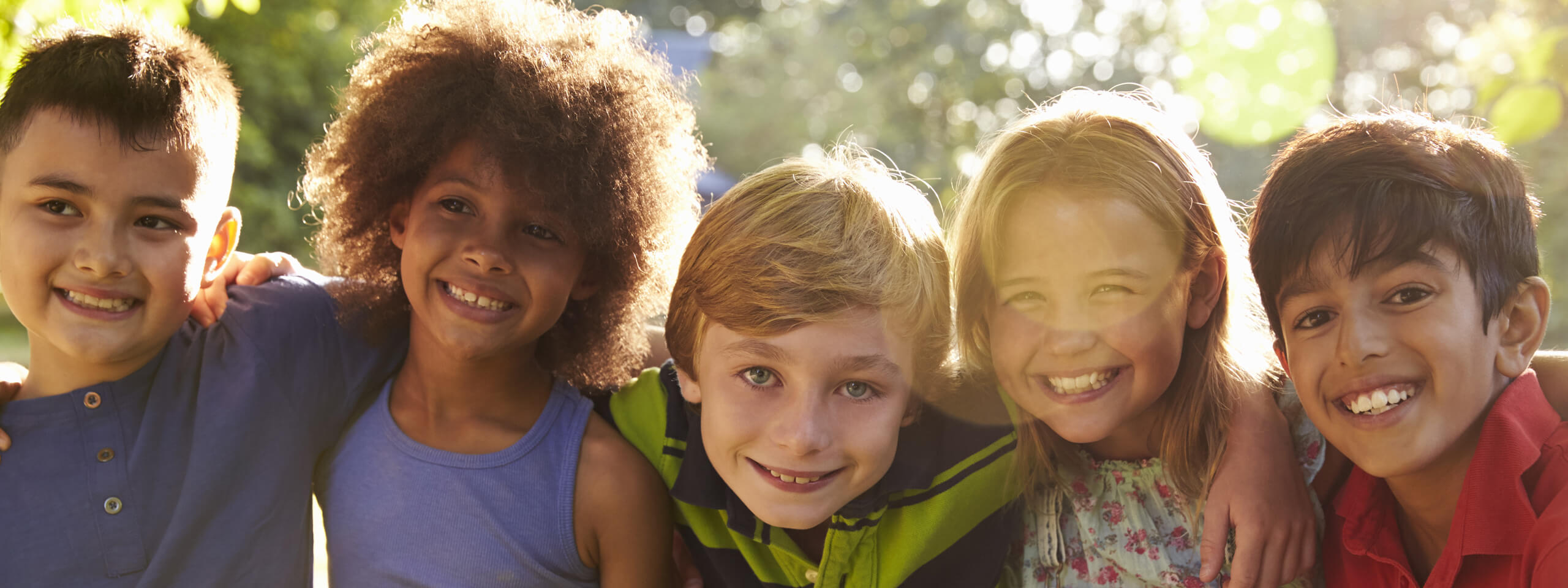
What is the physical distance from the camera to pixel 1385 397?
73.7 inches

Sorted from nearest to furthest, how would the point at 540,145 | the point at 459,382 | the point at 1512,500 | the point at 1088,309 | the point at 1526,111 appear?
1. the point at 1512,500
2. the point at 1526,111
3. the point at 1088,309
4. the point at 540,145
5. the point at 459,382

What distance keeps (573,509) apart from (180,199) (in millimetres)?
1052

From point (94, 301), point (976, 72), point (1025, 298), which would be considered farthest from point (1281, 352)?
point (976, 72)

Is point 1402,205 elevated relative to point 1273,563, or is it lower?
elevated

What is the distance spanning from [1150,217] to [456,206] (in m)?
1.47

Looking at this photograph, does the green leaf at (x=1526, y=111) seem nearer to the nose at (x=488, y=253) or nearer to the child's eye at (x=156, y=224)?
the nose at (x=488, y=253)

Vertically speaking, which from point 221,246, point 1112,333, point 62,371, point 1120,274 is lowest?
point 62,371

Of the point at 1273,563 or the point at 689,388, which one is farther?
the point at 689,388

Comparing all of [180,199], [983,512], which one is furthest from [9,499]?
[983,512]

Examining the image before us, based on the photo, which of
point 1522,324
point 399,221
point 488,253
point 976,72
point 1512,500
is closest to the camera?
point 1512,500

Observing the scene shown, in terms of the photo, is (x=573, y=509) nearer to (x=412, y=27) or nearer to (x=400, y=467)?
(x=400, y=467)

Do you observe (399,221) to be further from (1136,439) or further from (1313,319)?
(1313,319)

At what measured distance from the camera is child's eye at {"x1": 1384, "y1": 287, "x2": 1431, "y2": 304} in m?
1.84

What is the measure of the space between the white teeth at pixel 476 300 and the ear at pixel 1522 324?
193 cm
